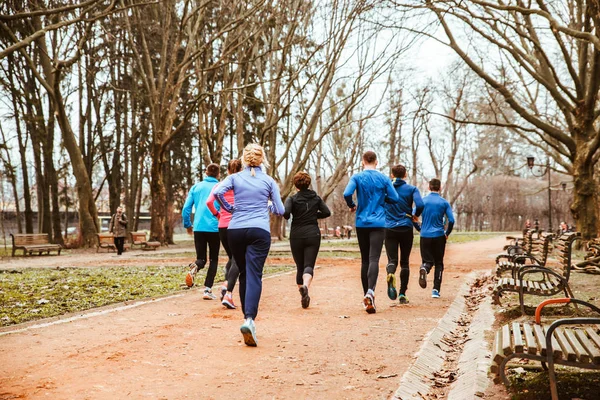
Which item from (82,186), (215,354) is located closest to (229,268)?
(215,354)

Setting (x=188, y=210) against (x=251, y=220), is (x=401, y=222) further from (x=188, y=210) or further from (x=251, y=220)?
(x=251, y=220)

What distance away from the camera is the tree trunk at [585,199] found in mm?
20062

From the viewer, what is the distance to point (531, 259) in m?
8.73

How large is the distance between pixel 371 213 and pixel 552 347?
4.44 metres

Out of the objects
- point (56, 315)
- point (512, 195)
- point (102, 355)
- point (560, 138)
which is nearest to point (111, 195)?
point (560, 138)

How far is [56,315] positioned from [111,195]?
2879 cm

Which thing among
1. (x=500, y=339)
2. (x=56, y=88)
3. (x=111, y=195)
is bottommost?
(x=500, y=339)

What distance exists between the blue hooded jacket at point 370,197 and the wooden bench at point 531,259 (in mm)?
1940

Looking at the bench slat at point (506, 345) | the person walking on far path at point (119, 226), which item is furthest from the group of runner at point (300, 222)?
the person walking on far path at point (119, 226)

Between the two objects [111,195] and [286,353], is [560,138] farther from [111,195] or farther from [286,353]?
[111,195]

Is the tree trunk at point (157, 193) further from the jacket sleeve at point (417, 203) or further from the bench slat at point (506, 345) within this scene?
the bench slat at point (506, 345)

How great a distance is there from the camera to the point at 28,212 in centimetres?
3014

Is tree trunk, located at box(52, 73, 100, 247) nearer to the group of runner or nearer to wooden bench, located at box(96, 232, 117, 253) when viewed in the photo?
wooden bench, located at box(96, 232, 117, 253)

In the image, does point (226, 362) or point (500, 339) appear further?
point (226, 362)
